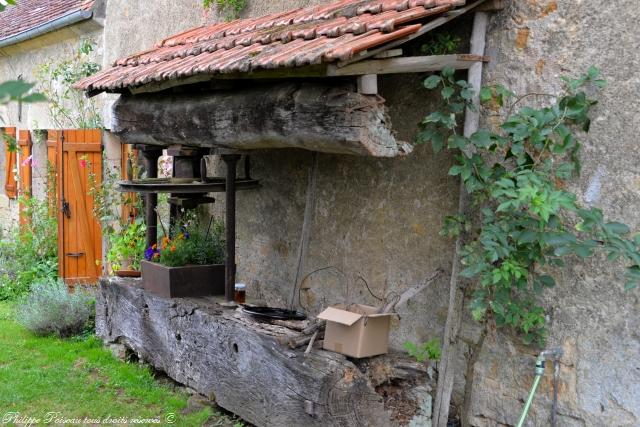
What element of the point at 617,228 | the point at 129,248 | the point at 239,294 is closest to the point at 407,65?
the point at 617,228

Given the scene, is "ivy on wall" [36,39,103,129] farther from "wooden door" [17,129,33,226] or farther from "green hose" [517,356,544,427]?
"green hose" [517,356,544,427]

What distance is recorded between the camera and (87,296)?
7426 millimetres

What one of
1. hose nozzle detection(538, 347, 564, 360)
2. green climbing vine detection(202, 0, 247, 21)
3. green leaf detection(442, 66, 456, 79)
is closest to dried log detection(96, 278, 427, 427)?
hose nozzle detection(538, 347, 564, 360)

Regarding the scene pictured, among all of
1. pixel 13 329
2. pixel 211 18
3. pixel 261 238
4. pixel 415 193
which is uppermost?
pixel 211 18

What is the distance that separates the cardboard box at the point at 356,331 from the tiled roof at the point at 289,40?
1348 millimetres

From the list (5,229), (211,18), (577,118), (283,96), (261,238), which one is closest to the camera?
(577,118)

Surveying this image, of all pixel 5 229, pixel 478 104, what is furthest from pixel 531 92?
pixel 5 229

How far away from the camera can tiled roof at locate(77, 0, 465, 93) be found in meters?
3.37

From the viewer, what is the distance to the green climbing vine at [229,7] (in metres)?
6.26

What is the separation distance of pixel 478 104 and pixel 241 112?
1.43 meters

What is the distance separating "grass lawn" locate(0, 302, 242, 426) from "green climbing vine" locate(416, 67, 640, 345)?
2171 millimetres

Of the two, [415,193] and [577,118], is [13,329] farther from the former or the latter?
[577,118]

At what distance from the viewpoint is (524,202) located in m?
3.29

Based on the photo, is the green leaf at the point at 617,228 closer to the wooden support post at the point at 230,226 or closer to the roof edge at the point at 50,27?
the wooden support post at the point at 230,226
